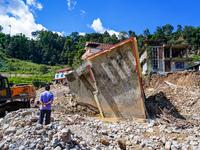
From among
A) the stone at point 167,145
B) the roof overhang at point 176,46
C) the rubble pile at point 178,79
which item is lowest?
the stone at point 167,145

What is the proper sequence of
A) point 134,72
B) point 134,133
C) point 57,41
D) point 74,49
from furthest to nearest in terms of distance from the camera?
point 57,41 < point 74,49 < point 134,72 < point 134,133

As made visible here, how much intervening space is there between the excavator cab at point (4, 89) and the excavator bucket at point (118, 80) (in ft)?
13.0

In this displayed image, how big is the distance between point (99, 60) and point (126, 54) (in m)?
1.42

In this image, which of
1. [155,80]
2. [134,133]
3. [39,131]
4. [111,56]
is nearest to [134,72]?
[111,56]

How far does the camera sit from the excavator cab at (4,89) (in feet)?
21.9

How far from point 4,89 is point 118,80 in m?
5.52

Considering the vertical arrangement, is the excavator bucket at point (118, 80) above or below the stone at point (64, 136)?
above

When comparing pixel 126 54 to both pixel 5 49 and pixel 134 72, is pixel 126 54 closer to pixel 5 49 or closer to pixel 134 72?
pixel 134 72

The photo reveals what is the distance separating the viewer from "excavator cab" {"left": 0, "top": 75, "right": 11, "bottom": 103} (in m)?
6.67

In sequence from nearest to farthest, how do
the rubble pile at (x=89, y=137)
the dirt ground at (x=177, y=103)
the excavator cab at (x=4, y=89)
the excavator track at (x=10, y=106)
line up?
the rubble pile at (x=89, y=137), the excavator cab at (x=4, y=89), the excavator track at (x=10, y=106), the dirt ground at (x=177, y=103)

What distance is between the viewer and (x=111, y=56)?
666 cm

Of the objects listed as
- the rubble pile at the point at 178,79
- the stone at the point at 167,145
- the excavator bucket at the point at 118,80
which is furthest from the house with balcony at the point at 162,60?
the stone at the point at 167,145

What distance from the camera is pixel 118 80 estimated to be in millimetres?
6633

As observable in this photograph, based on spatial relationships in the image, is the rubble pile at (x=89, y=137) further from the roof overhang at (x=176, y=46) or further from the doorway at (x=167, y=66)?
the roof overhang at (x=176, y=46)
